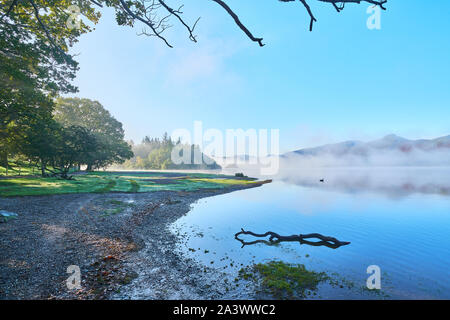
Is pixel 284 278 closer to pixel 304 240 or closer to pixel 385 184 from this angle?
pixel 304 240

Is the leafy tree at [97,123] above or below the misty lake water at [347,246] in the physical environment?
above

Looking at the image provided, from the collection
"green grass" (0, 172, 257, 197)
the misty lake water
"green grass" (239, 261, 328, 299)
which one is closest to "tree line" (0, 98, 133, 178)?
"green grass" (0, 172, 257, 197)

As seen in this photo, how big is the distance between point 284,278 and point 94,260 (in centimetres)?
878

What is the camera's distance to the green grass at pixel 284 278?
7.40 meters

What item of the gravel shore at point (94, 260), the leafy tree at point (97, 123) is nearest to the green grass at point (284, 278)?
the gravel shore at point (94, 260)

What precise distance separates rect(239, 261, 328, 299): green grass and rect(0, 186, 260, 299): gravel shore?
6.69 feet

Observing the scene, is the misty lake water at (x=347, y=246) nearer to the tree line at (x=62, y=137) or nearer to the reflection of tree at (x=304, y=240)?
the reflection of tree at (x=304, y=240)

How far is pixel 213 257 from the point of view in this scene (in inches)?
412

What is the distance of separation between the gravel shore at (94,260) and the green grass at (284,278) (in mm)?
2041

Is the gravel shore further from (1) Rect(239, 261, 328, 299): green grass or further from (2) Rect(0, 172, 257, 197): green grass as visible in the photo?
(2) Rect(0, 172, 257, 197): green grass

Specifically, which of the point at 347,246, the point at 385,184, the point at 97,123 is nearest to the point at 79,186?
the point at 347,246

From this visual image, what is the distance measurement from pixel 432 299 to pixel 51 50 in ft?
123
